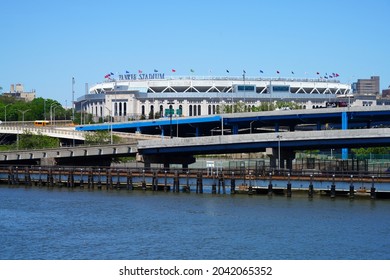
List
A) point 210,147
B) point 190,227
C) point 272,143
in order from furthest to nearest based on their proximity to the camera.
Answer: point 210,147, point 272,143, point 190,227

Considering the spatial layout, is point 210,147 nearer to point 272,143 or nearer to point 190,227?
point 272,143

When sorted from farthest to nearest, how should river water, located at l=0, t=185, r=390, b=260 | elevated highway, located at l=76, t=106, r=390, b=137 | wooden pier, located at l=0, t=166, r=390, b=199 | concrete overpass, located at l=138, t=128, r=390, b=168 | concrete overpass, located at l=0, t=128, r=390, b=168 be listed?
elevated highway, located at l=76, t=106, r=390, b=137
concrete overpass, located at l=0, t=128, r=390, b=168
concrete overpass, located at l=138, t=128, r=390, b=168
wooden pier, located at l=0, t=166, r=390, b=199
river water, located at l=0, t=185, r=390, b=260

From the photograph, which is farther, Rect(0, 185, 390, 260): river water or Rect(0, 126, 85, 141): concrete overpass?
Rect(0, 126, 85, 141): concrete overpass

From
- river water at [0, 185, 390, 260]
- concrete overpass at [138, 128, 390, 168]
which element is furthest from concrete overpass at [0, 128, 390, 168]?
river water at [0, 185, 390, 260]

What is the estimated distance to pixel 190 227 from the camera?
7406 cm

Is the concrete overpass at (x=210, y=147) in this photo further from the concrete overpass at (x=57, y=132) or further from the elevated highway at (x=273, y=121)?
the concrete overpass at (x=57, y=132)

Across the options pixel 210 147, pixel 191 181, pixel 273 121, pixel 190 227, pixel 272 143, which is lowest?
pixel 190 227

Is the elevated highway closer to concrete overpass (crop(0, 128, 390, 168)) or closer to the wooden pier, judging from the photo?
concrete overpass (crop(0, 128, 390, 168))

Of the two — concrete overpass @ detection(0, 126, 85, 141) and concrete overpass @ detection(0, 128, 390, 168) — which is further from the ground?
concrete overpass @ detection(0, 126, 85, 141)

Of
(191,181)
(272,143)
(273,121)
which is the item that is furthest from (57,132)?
(191,181)

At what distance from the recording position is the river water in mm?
62250

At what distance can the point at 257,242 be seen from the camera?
217 ft

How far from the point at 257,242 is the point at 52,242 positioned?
1412 cm
